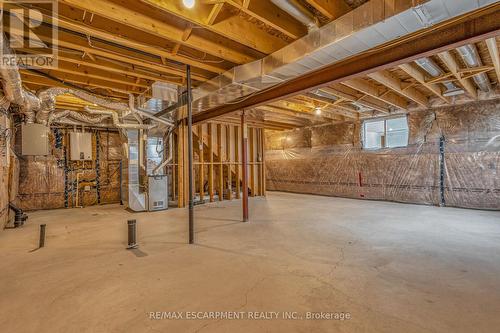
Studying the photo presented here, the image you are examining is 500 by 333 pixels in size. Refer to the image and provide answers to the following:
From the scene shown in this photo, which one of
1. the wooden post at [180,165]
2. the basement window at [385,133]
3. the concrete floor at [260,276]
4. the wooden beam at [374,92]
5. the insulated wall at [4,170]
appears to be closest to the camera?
the concrete floor at [260,276]

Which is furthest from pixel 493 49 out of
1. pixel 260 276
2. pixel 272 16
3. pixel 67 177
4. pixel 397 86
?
pixel 67 177

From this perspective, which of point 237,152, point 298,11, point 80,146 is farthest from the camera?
point 237,152

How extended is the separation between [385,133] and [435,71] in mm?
3048

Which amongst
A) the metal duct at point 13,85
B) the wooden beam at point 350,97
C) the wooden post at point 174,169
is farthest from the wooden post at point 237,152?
the metal duct at point 13,85

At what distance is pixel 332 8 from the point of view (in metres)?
2.12

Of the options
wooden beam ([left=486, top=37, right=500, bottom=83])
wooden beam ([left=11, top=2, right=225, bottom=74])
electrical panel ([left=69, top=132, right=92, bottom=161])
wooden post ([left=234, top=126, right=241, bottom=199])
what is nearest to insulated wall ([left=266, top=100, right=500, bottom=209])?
wooden post ([left=234, top=126, right=241, bottom=199])

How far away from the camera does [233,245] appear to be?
120 inches

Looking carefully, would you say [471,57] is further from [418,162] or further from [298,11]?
[418,162]

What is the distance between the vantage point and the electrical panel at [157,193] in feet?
17.7

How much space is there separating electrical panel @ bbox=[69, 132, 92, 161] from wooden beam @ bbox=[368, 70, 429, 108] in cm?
660

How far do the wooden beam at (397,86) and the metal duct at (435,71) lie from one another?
455 mm

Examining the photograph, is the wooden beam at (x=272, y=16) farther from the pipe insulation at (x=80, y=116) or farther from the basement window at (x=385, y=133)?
the basement window at (x=385, y=133)

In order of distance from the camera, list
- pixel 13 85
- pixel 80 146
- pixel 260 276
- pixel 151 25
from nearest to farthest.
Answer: pixel 260 276 → pixel 151 25 → pixel 13 85 → pixel 80 146

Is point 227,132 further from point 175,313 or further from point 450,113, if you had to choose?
point 175,313
